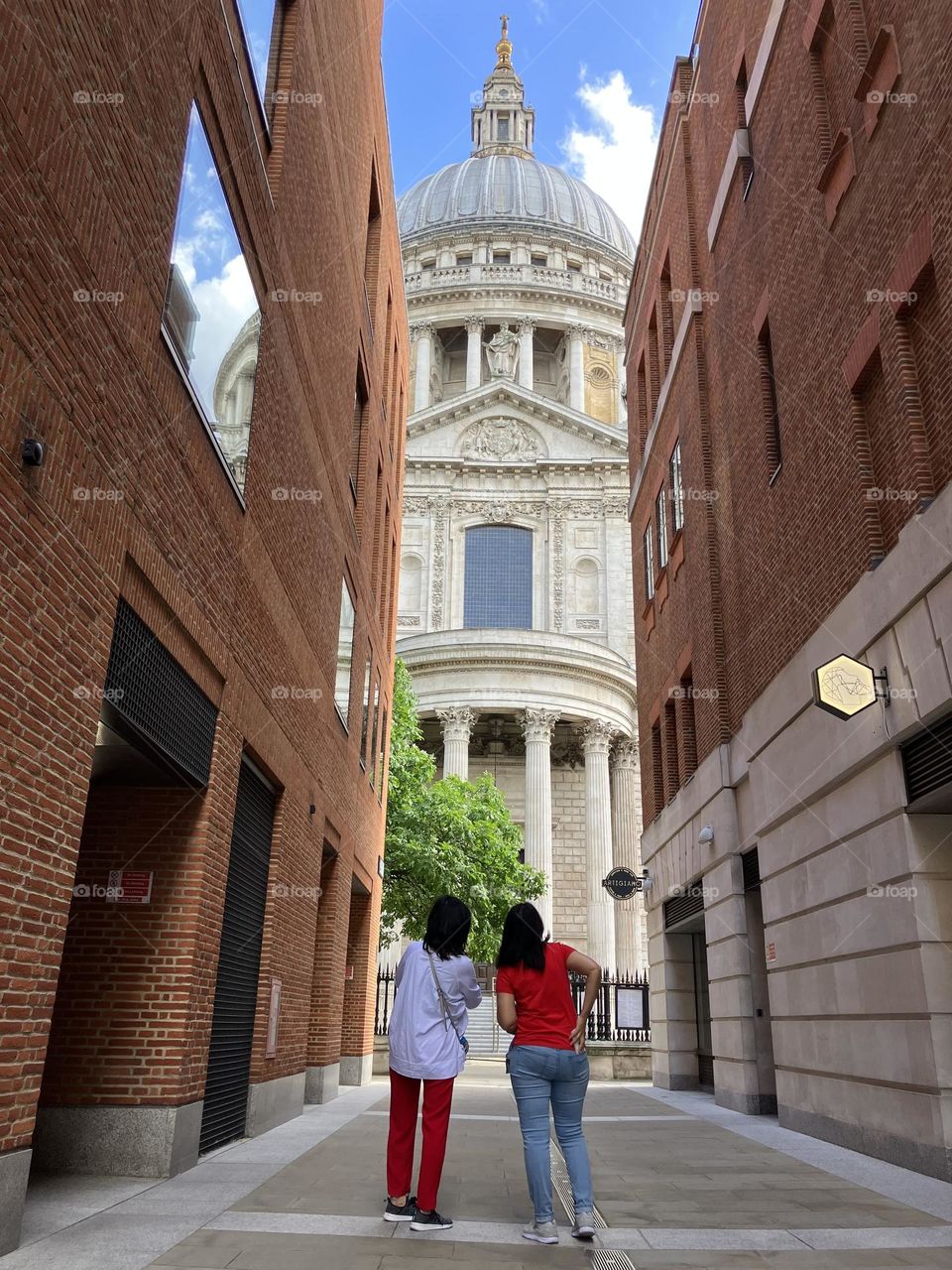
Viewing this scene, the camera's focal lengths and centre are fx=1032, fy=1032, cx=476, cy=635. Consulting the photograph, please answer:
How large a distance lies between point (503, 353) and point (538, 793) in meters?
40.1

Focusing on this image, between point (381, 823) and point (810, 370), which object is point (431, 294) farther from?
point (810, 370)

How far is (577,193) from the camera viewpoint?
86438mm

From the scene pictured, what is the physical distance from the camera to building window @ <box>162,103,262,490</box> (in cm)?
835

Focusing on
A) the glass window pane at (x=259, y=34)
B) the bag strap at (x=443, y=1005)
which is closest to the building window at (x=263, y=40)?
the glass window pane at (x=259, y=34)

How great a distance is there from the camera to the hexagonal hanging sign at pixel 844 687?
966cm

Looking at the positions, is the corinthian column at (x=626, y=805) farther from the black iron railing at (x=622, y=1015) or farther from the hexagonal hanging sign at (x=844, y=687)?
the hexagonal hanging sign at (x=844, y=687)

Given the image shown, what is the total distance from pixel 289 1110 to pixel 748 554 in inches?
385

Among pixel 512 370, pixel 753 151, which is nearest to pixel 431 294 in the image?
pixel 512 370

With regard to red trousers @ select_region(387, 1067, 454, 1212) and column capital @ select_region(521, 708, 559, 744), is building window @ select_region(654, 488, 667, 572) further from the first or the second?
column capital @ select_region(521, 708, 559, 744)

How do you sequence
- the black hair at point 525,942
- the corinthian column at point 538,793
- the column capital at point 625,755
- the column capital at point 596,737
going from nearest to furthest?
the black hair at point 525,942, the corinthian column at point 538,793, the column capital at point 596,737, the column capital at point 625,755

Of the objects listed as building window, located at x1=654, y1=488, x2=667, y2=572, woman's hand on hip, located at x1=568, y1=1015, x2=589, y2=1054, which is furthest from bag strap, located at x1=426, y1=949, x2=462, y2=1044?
building window, located at x1=654, y1=488, x2=667, y2=572

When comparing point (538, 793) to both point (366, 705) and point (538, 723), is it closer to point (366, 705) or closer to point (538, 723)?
point (538, 723)

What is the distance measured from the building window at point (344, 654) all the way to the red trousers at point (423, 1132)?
1068 centimetres

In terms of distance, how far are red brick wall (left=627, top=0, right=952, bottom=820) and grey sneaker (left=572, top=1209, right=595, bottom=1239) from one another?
6502 mm
